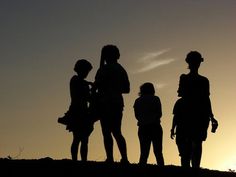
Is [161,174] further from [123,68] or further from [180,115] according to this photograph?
[123,68]

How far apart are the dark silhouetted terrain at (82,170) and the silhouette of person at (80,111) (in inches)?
34.4

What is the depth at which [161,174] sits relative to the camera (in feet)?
36.2

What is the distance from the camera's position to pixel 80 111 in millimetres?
12891

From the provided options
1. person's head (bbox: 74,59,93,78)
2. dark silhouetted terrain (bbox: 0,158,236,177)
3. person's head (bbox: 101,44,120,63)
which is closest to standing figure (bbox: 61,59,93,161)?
person's head (bbox: 74,59,93,78)

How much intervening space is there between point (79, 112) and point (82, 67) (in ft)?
3.18

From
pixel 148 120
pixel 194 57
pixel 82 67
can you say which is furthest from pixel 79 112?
pixel 194 57

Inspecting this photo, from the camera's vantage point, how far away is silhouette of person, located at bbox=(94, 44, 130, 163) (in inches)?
461


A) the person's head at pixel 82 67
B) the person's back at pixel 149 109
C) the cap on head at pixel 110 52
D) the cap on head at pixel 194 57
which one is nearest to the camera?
the cap on head at pixel 194 57

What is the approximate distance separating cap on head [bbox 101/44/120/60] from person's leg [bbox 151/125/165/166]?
3387 millimetres

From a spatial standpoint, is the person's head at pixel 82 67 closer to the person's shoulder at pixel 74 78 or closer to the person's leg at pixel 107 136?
the person's shoulder at pixel 74 78

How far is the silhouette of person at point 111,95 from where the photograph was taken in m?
11.7

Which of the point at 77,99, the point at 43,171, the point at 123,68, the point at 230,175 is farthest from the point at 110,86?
the point at 230,175

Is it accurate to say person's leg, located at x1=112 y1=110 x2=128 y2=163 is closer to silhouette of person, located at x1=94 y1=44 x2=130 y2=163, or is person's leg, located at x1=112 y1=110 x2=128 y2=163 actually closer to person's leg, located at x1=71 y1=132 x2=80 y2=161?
silhouette of person, located at x1=94 y1=44 x2=130 y2=163

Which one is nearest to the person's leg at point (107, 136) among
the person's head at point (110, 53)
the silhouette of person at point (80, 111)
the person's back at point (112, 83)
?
the person's back at point (112, 83)
